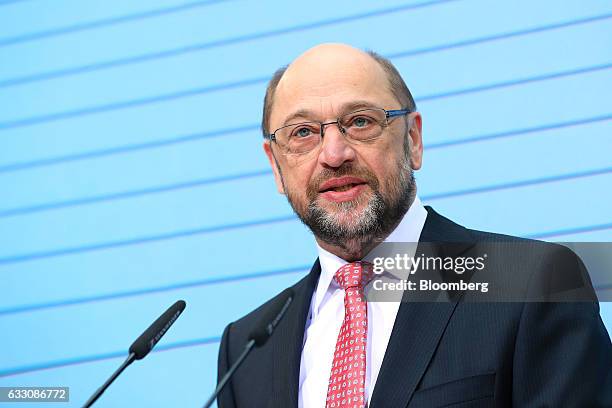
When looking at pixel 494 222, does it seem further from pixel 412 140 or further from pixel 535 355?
pixel 535 355

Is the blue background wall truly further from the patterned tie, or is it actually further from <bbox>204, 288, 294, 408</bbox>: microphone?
<bbox>204, 288, 294, 408</bbox>: microphone

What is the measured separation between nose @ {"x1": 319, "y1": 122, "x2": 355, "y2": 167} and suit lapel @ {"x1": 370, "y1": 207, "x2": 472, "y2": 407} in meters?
0.34

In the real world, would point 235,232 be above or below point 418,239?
above

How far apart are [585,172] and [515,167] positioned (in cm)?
19

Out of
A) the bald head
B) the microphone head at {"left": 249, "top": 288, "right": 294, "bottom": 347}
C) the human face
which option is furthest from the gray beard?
the microphone head at {"left": 249, "top": 288, "right": 294, "bottom": 347}

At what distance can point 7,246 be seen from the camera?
108 inches

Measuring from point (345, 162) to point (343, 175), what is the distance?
29 millimetres

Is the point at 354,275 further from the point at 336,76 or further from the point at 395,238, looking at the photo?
the point at 336,76

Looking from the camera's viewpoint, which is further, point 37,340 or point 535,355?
point 37,340

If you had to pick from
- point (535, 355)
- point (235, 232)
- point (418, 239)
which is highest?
point (235, 232)

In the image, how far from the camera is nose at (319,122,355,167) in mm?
1944

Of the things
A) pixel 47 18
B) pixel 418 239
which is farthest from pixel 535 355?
pixel 47 18

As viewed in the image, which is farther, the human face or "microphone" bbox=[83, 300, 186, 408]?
the human face

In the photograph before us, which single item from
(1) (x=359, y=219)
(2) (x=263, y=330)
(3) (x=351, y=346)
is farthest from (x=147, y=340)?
(1) (x=359, y=219)
